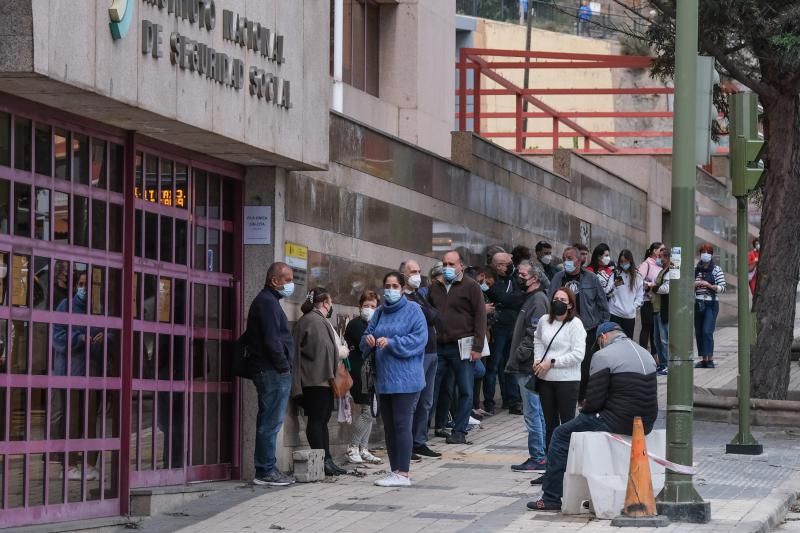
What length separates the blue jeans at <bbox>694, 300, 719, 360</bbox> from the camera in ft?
76.2

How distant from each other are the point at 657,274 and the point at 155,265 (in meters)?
11.6

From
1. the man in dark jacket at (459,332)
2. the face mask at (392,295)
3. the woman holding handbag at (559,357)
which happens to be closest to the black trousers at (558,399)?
the woman holding handbag at (559,357)

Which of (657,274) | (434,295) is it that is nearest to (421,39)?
(657,274)

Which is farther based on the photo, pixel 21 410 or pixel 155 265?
pixel 155 265

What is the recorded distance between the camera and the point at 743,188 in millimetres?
15031

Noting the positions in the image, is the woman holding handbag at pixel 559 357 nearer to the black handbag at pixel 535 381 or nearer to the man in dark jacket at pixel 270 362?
the black handbag at pixel 535 381

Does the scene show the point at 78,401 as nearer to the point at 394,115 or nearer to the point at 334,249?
the point at 334,249

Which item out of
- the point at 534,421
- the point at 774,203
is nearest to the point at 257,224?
the point at 534,421

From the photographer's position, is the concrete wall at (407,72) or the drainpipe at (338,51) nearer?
the drainpipe at (338,51)

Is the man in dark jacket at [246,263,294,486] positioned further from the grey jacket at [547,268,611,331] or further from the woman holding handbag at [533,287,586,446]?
the grey jacket at [547,268,611,331]

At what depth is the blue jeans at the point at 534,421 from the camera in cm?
1421

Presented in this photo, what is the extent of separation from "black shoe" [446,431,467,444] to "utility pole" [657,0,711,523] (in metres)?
4.99

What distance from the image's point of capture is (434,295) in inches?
651

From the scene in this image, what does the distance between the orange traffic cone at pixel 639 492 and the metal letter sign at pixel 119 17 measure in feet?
14.6
